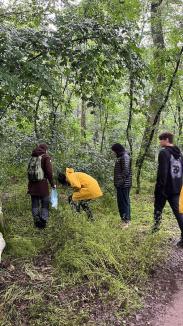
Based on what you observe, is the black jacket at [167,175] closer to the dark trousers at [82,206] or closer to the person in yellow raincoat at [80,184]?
the person in yellow raincoat at [80,184]

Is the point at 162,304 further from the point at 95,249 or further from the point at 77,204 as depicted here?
the point at 77,204

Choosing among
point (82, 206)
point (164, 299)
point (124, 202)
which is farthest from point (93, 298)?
point (124, 202)

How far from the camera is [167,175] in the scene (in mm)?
5988

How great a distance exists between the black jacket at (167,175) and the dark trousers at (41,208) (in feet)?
7.34

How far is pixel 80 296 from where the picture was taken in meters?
4.43

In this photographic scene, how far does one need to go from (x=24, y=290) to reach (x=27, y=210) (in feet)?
12.3

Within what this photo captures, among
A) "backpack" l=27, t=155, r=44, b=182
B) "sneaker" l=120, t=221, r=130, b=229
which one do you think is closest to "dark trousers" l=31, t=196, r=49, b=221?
"backpack" l=27, t=155, r=44, b=182

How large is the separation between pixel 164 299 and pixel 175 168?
7.43 feet

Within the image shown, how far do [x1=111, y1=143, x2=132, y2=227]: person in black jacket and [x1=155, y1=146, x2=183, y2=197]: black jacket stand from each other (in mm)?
1111

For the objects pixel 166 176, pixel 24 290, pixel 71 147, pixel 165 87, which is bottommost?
pixel 24 290

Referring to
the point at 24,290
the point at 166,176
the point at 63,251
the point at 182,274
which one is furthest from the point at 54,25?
the point at 182,274

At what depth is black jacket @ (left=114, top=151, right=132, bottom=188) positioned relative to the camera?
7.04 metres

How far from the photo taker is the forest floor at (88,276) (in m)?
4.07

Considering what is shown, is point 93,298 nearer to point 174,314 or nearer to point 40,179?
point 174,314
